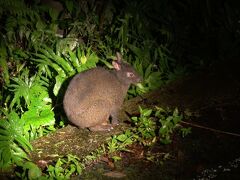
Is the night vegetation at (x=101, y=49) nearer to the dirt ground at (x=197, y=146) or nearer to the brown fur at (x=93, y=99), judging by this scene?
the dirt ground at (x=197, y=146)

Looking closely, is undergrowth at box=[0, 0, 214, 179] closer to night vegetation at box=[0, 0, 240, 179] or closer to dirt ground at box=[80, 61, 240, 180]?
night vegetation at box=[0, 0, 240, 179]

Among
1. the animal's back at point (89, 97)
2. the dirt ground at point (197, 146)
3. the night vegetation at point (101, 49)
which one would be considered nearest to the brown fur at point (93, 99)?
the animal's back at point (89, 97)

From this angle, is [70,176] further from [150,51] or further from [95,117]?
[150,51]

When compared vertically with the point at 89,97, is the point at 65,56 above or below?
above

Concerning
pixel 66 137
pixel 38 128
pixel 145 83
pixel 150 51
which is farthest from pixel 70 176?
pixel 150 51

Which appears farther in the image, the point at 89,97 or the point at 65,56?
the point at 65,56

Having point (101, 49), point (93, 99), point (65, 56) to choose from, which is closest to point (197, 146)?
point (93, 99)

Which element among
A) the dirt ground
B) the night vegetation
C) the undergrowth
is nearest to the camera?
the dirt ground

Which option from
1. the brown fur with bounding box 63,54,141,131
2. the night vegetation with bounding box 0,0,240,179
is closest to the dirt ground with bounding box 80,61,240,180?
the night vegetation with bounding box 0,0,240,179

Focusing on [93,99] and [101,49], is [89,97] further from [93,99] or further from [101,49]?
[101,49]

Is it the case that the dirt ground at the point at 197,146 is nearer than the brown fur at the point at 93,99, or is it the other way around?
the dirt ground at the point at 197,146

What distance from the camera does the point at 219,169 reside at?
149 inches

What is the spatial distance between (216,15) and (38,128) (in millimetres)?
4690

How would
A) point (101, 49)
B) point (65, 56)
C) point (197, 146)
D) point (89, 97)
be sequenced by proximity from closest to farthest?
point (197, 146) < point (89, 97) < point (65, 56) < point (101, 49)
